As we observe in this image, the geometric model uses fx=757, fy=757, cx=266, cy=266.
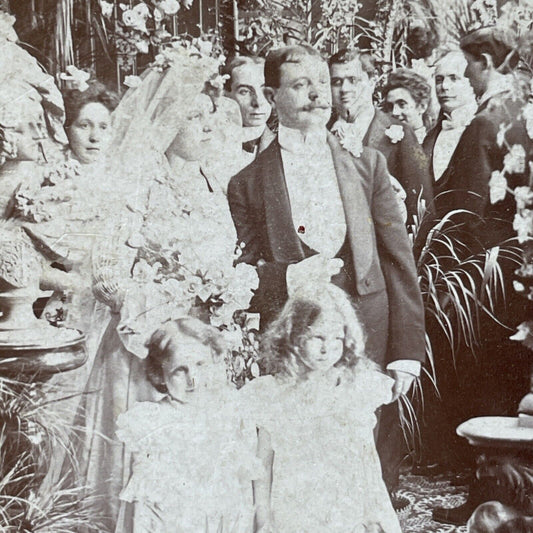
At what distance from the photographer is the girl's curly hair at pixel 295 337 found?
2.10m

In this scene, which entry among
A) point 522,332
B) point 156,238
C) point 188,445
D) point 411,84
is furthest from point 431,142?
point 188,445

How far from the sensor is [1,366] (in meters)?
2.12

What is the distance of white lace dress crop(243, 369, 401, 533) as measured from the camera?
6.84ft

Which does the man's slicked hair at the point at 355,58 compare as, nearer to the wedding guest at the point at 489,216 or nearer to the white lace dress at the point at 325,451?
the wedding guest at the point at 489,216

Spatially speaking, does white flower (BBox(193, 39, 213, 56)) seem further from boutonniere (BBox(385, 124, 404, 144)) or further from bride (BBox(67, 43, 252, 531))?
boutonniere (BBox(385, 124, 404, 144))

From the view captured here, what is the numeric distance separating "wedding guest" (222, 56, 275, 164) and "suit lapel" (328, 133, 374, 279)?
0.63ft

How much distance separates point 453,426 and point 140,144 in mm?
1173

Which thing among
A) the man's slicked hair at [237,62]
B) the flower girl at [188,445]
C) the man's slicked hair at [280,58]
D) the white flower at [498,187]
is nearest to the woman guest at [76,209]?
the flower girl at [188,445]

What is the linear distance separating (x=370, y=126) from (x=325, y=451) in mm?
912

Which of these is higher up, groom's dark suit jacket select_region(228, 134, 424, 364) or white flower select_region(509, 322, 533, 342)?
groom's dark suit jacket select_region(228, 134, 424, 364)

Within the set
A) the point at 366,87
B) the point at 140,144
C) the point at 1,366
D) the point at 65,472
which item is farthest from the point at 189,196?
the point at 65,472

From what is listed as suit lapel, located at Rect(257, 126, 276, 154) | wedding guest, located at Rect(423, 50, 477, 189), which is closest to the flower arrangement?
suit lapel, located at Rect(257, 126, 276, 154)

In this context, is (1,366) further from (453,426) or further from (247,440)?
(453,426)

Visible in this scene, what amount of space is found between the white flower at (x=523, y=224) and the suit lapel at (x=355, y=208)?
396 millimetres
